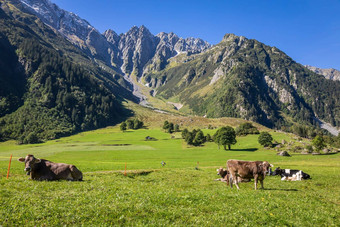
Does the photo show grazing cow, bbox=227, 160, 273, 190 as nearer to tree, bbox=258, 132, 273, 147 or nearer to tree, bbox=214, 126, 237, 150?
tree, bbox=214, 126, 237, 150

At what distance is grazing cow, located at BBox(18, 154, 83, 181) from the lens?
752 inches

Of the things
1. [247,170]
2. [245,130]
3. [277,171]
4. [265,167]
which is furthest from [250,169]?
[245,130]

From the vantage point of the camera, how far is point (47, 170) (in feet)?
64.8

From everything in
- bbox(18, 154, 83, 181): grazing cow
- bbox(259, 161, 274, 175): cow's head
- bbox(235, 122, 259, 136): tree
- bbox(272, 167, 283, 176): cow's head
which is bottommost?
bbox(272, 167, 283, 176): cow's head

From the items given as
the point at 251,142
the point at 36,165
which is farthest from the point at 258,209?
Result: the point at 251,142

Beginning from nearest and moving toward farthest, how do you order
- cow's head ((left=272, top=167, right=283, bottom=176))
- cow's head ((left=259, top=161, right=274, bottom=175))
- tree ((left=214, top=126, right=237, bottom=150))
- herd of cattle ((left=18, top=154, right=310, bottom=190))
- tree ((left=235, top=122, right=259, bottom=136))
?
1. herd of cattle ((left=18, top=154, right=310, bottom=190))
2. cow's head ((left=259, top=161, right=274, bottom=175))
3. cow's head ((left=272, top=167, right=283, bottom=176))
4. tree ((left=214, top=126, right=237, bottom=150))
5. tree ((left=235, top=122, right=259, bottom=136))

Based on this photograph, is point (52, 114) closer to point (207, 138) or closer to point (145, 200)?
point (207, 138)

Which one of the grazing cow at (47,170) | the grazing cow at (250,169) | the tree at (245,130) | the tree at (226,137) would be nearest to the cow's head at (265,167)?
the grazing cow at (250,169)

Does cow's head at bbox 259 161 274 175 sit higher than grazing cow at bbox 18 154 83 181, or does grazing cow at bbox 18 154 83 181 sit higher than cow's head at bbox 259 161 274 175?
cow's head at bbox 259 161 274 175

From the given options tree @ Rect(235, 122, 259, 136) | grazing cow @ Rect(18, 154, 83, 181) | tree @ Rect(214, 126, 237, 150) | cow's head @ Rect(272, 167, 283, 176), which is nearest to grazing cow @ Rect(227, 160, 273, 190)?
cow's head @ Rect(272, 167, 283, 176)

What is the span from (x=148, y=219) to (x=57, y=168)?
14157 millimetres

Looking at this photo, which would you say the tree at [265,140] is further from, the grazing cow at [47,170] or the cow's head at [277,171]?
the grazing cow at [47,170]

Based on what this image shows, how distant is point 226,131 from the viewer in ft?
327

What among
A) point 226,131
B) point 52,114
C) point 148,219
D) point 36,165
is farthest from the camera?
point 52,114
